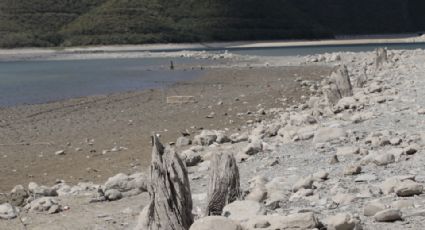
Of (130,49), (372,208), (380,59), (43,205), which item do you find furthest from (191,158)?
(130,49)

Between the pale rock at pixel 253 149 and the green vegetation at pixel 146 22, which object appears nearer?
the pale rock at pixel 253 149

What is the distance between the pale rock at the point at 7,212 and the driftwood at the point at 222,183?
3.01 m

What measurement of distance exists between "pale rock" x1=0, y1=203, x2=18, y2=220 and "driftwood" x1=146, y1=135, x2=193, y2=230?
273 centimetres

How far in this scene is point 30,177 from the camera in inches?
488

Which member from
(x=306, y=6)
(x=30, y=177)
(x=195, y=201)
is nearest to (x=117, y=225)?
(x=195, y=201)

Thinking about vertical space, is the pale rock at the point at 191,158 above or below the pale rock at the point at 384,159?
below

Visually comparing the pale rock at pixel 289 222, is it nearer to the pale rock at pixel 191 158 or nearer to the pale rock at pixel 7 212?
the pale rock at pixel 7 212

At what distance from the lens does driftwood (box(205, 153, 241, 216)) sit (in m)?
7.11

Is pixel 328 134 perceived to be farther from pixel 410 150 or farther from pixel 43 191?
pixel 43 191

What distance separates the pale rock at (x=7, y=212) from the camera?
8828mm

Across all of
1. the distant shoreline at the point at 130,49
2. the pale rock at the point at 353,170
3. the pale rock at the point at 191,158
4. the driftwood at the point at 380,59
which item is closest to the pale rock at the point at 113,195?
the pale rock at the point at 191,158

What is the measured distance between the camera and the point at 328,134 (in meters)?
11.1

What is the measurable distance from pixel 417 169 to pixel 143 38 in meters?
121

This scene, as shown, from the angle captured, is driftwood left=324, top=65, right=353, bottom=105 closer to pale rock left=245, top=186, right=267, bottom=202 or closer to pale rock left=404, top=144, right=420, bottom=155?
pale rock left=404, top=144, right=420, bottom=155
